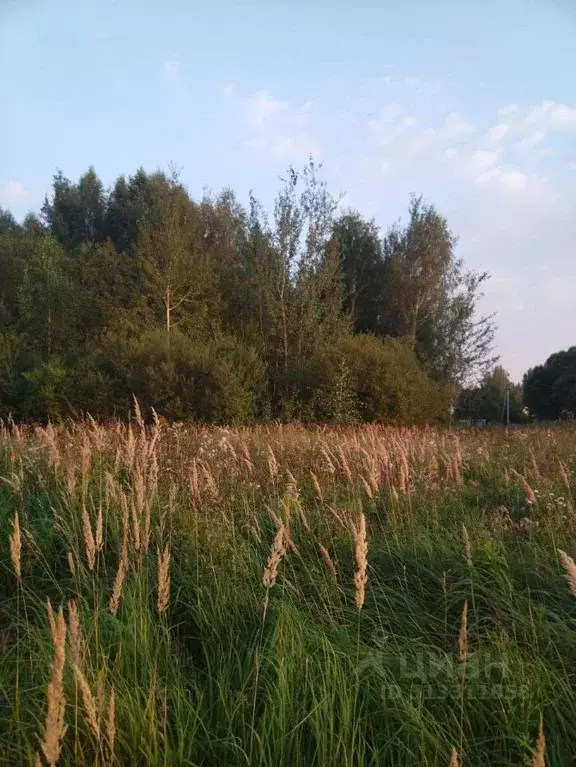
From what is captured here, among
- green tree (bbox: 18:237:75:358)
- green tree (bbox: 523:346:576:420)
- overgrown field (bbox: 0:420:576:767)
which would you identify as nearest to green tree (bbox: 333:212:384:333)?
green tree (bbox: 18:237:75:358)

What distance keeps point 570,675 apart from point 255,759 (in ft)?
4.06

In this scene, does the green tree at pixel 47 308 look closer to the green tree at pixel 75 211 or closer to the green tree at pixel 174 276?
the green tree at pixel 174 276

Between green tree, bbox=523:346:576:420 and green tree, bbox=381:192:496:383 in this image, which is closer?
green tree, bbox=381:192:496:383

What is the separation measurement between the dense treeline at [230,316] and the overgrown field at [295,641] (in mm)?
13159

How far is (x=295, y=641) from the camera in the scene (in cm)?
239

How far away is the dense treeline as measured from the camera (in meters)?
17.6

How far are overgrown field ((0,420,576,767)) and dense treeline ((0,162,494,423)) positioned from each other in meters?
13.2

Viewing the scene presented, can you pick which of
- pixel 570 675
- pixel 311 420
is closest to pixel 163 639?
pixel 570 675

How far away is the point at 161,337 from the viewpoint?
18844mm

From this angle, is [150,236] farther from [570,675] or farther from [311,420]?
[570,675]

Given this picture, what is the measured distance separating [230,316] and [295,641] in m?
21.8

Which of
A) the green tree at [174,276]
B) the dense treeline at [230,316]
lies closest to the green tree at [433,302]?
the dense treeline at [230,316]

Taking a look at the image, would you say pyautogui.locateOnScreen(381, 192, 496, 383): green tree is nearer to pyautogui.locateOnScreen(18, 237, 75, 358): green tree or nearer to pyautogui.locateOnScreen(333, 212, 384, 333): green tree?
pyautogui.locateOnScreen(333, 212, 384, 333): green tree

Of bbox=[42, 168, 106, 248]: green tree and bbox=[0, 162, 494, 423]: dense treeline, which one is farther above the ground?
bbox=[42, 168, 106, 248]: green tree
